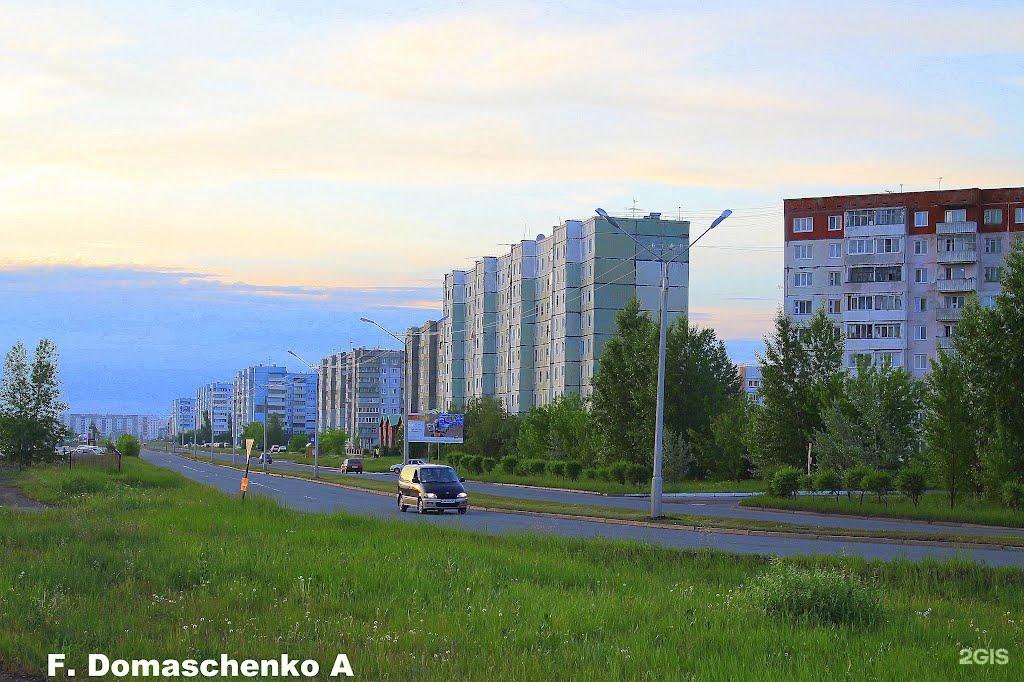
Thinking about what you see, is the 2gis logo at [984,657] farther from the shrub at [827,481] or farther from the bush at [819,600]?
the shrub at [827,481]

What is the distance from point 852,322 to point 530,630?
91.6 m

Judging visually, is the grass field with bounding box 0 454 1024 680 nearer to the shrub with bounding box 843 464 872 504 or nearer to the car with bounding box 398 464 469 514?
the car with bounding box 398 464 469 514

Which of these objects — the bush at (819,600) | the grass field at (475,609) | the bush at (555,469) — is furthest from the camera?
the bush at (555,469)

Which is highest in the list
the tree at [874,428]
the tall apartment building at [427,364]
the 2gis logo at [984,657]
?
the tall apartment building at [427,364]

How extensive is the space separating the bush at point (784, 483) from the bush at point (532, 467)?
1098 inches

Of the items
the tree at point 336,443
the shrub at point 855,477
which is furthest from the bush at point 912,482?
the tree at point 336,443

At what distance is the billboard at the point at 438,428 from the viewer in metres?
93.1

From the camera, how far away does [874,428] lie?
1900 inches

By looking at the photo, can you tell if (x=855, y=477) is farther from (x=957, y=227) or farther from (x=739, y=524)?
(x=957, y=227)

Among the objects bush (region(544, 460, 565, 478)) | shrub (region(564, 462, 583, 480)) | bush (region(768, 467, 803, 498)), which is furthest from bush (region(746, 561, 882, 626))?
bush (region(544, 460, 565, 478))

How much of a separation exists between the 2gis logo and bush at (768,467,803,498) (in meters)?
32.5

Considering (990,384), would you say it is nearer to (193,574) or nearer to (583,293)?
(193,574)

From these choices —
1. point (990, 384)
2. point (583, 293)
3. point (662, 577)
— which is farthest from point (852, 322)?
point (662, 577)

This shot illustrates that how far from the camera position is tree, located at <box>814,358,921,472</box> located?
47906 mm
